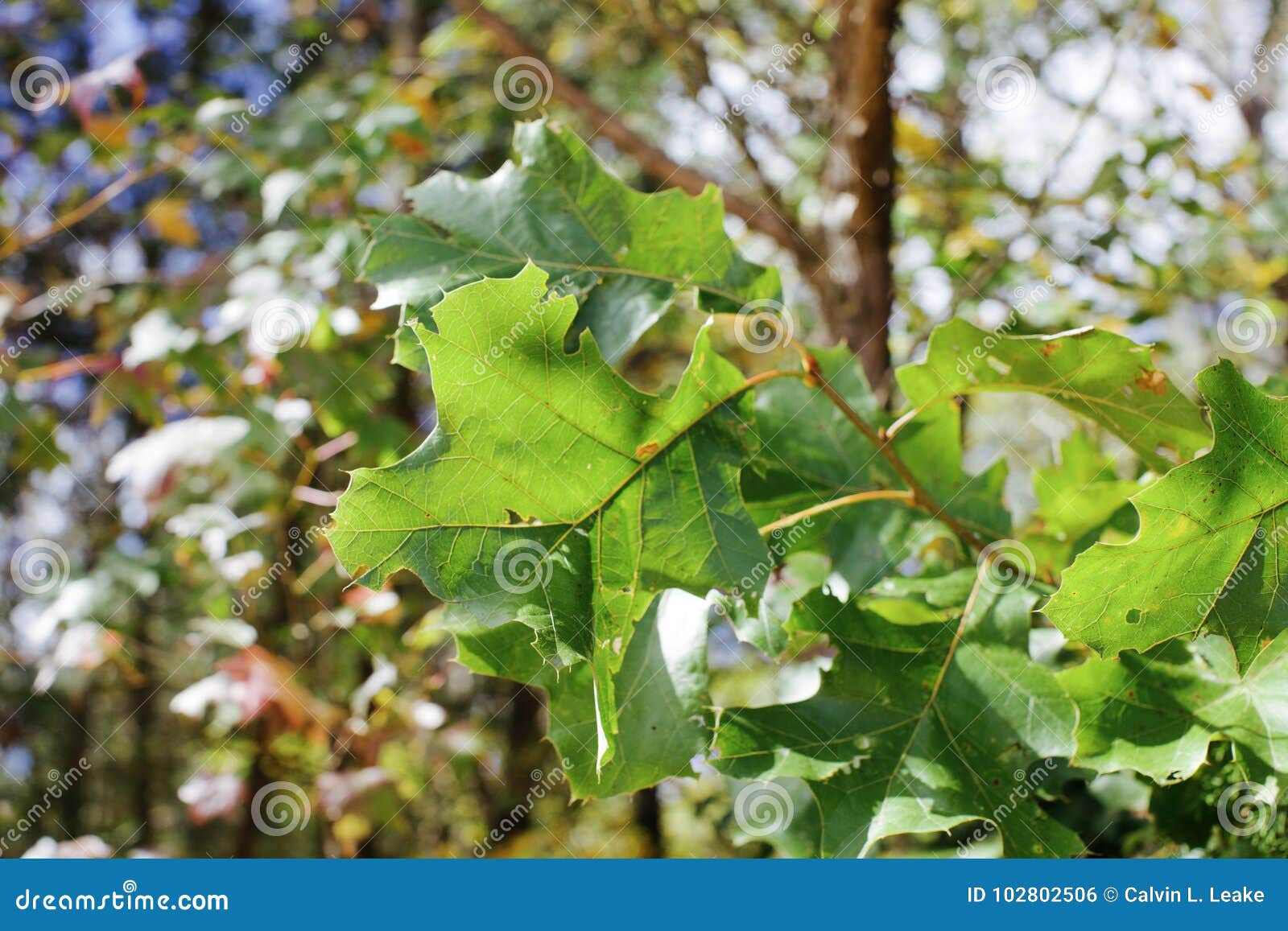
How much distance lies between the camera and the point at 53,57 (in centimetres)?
551

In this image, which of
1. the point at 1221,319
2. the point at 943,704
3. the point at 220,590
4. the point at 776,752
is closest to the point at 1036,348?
the point at 943,704

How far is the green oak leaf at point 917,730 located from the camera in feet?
3.57

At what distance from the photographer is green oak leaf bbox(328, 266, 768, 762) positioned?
0.92 metres

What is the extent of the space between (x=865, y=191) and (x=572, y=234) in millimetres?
1122

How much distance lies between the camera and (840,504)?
4.05 ft

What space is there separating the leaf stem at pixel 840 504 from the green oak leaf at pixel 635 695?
0.13m

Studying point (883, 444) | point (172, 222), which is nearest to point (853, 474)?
point (883, 444)

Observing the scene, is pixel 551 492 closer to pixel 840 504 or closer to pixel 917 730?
pixel 840 504

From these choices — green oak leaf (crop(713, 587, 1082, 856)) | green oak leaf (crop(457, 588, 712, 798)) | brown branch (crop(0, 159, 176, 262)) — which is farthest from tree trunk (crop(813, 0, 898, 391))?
brown branch (crop(0, 159, 176, 262))

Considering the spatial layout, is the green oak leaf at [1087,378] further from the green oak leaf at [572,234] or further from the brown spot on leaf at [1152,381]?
the green oak leaf at [572,234]

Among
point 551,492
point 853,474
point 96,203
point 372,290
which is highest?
point 551,492

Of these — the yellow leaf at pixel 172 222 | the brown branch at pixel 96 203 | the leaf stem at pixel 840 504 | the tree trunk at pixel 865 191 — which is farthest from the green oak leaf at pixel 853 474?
the yellow leaf at pixel 172 222

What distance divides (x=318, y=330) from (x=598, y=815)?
6.29 m

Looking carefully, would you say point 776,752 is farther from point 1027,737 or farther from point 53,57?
point 53,57
